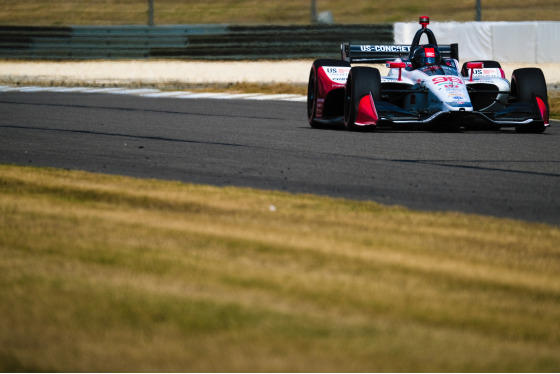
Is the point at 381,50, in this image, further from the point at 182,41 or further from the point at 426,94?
the point at 182,41

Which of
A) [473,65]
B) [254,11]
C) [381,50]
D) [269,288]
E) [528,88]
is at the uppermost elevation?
[269,288]

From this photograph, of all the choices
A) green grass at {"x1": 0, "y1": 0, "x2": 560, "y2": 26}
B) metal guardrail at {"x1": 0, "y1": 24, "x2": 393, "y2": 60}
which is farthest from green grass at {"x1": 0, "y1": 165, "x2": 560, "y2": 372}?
green grass at {"x1": 0, "y1": 0, "x2": 560, "y2": 26}

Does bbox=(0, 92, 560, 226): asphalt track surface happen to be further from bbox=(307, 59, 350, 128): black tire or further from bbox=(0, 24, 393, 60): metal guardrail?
bbox=(0, 24, 393, 60): metal guardrail

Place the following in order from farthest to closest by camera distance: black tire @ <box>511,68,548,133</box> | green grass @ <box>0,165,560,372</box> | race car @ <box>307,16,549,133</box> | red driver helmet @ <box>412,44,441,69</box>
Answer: red driver helmet @ <box>412,44,441,69</box> → black tire @ <box>511,68,548,133</box> → race car @ <box>307,16,549,133</box> → green grass @ <box>0,165,560,372</box>

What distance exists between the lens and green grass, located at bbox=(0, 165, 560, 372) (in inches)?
122

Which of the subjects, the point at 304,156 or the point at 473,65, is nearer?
the point at 304,156

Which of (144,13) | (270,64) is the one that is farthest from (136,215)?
(144,13)

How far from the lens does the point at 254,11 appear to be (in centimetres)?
4072

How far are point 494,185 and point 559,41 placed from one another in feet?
65.8

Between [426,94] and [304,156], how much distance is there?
2.90 m

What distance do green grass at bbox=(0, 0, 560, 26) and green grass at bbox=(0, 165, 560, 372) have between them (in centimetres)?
2985

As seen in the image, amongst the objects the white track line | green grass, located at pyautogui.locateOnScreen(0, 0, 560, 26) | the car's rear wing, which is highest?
the car's rear wing

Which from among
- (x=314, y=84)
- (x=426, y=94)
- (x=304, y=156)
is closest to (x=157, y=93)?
(x=314, y=84)

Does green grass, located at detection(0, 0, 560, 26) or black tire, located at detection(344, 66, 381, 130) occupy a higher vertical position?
black tire, located at detection(344, 66, 381, 130)
